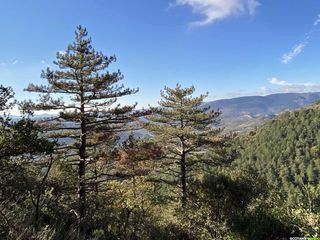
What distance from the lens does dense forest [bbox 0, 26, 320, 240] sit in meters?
8.82

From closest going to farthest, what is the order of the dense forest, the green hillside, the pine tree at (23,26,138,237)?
the dense forest, the pine tree at (23,26,138,237), the green hillside

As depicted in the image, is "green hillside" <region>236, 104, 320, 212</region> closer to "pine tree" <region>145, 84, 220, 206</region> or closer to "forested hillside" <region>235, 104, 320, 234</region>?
"forested hillside" <region>235, 104, 320, 234</region>

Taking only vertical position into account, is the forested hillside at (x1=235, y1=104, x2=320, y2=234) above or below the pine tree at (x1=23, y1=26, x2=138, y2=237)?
below

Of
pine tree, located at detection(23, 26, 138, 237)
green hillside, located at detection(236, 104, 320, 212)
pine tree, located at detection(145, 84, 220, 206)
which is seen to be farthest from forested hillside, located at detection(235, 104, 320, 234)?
pine tree, located at detection(23, 26, 138, 237)

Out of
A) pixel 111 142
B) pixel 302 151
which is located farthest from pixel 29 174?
pixel 302 151

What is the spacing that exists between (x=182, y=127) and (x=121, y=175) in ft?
21.1

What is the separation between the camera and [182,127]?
23.6 meters

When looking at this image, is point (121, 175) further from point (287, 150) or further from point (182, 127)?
point (287, 150)

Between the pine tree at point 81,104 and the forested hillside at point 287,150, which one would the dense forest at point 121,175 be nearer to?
the pine tree at point 81,104

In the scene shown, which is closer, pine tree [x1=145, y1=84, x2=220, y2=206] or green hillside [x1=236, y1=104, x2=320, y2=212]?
pine tree [x1=145, y1=84, x2=220, y2=206]

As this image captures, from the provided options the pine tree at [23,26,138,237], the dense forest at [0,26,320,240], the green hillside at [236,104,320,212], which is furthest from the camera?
the green hillside at [236,104,320,212]

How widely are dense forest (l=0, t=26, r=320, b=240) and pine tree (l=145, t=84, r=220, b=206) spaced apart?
77mm

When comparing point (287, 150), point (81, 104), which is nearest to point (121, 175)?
point (81, 104)

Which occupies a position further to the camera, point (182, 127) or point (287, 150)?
point (287, 150)
